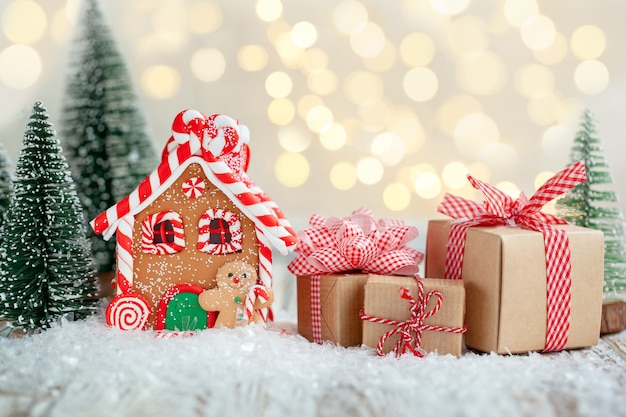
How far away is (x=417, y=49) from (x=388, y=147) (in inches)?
13.3

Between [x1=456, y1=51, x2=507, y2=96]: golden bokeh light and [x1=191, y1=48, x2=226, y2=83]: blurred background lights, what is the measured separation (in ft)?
2.59

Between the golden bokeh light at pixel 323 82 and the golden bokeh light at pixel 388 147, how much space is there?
0.22 m

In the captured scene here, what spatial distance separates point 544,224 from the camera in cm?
135

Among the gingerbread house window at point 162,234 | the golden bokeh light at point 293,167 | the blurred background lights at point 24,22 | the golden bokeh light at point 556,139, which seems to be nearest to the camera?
the gingerbread house window at point 162,234

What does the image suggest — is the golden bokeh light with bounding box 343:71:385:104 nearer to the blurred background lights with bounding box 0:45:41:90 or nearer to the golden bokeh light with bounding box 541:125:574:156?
the golden bokeh light with bounding box 541:125:574:156

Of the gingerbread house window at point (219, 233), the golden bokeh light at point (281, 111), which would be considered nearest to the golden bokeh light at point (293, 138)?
the golden bokeh light at point (281, 111)

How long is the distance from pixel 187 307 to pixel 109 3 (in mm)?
1216

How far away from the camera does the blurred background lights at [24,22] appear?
1.98 m

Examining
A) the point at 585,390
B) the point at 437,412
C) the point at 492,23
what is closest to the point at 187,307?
the point at 437,412

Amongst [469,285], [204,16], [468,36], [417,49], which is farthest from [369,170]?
[469,285]

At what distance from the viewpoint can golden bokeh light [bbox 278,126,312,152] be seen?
7.07 ft

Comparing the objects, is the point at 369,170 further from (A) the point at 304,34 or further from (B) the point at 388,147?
(A) the point at 304,34

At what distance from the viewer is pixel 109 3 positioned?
82.4 inches

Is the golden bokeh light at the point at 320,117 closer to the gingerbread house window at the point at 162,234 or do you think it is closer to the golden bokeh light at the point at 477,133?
the golden bokeh light at the point at 477,133
